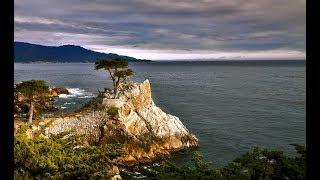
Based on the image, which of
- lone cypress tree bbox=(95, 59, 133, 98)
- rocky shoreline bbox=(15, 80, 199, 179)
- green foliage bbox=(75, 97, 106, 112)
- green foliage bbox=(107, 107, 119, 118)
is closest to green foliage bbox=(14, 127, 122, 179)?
rocky shoreline bbox=(15, 80, 199, 179)

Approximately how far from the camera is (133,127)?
38125 mm

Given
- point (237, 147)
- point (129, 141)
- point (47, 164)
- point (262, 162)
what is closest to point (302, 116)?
point (237, 147)

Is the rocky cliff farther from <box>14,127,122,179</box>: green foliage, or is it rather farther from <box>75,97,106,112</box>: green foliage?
<box>14,127,122,179</box>: green foliage

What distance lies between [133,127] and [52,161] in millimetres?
24136

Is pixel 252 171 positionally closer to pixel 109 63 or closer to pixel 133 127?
pixel 133 127

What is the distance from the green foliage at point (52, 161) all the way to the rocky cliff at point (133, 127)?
60.4 ft

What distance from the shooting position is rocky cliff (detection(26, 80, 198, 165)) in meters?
35.8

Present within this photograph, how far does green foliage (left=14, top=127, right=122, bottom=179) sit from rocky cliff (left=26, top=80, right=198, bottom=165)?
1840 centimetres

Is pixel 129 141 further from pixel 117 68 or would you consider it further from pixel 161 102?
pixel 161 102

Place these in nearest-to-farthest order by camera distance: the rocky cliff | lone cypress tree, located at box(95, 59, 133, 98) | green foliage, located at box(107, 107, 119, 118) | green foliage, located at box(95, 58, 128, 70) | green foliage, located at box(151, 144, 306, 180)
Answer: green foliage, located at box(151, 144, 306, 180) < the rocky cliff < green foliage, located at box(107, 107, 119, 118) < lone cypress tree, located at box(95, 59, 133, 98) < green foliage, located at box(95, 58, 128, 70)

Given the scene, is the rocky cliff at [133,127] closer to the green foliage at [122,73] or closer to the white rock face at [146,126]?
the white rock face at [146,126]

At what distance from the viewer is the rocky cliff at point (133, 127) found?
3581cm

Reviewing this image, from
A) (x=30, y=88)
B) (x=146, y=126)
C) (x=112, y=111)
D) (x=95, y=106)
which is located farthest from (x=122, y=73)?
(x=30, y=88)
